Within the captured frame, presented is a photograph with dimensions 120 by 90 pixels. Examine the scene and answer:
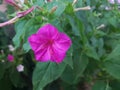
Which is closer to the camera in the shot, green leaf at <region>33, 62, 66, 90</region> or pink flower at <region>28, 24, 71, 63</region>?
pink flower at <region>28, 24, 71, 63</region>

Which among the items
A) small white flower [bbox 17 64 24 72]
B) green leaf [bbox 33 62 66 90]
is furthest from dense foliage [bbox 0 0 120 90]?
small white flower [bbox 17 64 24 72]

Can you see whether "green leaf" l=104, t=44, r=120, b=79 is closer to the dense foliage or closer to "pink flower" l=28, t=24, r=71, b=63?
the dense foliage

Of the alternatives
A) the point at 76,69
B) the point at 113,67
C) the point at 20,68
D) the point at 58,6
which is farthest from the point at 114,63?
the point at 20,68

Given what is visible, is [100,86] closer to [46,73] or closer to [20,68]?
[46,73]

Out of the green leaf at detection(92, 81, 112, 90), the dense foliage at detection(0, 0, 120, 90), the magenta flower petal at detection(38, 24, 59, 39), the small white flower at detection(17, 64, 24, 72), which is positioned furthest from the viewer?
the small white flower at detection(17, 64, 24, 72)

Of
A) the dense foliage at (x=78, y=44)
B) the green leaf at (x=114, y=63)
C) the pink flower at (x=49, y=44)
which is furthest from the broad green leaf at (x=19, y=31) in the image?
the green leaf at (x=114, y=63)

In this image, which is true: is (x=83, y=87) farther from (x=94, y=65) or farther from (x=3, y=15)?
(x=3, y=15)

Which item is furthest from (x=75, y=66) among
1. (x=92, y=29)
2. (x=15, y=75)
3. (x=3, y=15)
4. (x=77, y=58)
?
(x=3, y=15)

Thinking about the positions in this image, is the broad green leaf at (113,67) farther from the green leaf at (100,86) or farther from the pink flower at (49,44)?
the pink flower at (49,44)
